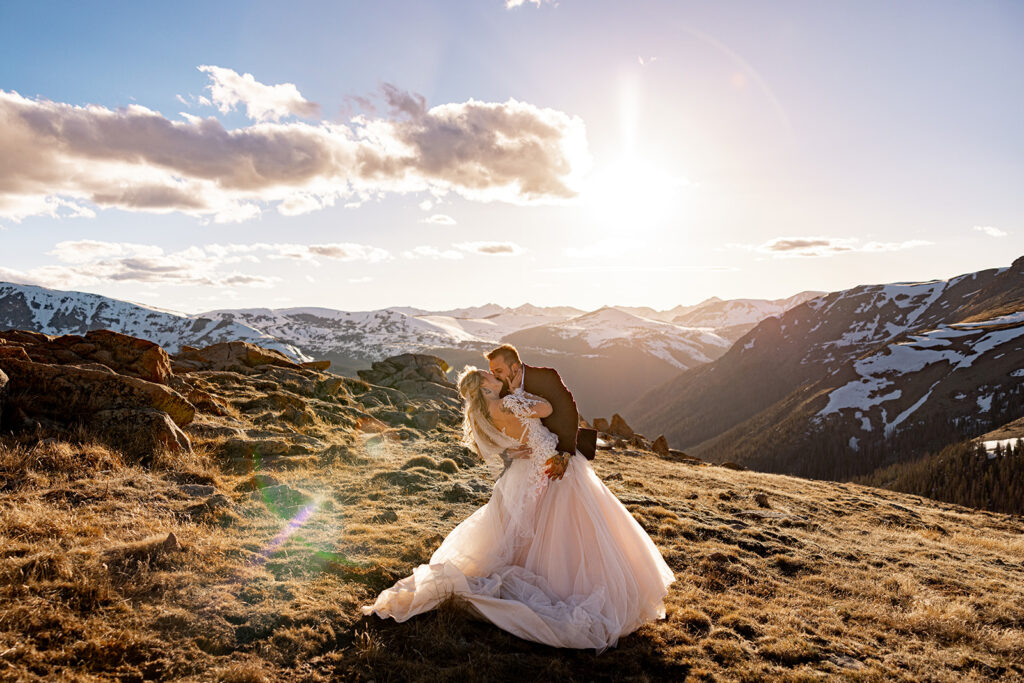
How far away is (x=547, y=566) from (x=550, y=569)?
6 cm

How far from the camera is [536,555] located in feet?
23.0

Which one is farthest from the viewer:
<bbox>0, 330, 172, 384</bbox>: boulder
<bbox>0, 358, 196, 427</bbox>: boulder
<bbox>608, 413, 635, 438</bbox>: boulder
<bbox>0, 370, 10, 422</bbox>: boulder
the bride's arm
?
<bbox>608, 413, 635, 438</bbox>: boulder

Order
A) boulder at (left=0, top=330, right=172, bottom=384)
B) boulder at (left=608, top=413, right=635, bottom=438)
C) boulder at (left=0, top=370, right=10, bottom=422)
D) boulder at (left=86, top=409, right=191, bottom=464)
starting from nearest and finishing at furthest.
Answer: boulder at (left=0, top=370, right=10, bottom=422) → boulder at (left=86, top=409, right=191, bottom=464) → boulder at (left=0, top=330, right=172, bottom=384) → boulder at (left=608, top=413, right=635, bottom=438)

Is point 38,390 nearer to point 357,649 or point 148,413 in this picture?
point 148,413

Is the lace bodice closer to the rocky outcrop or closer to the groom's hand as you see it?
the groom's hand

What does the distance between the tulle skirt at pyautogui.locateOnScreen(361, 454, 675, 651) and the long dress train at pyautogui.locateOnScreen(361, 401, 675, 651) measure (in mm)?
13

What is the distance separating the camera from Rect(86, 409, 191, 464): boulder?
10617mm

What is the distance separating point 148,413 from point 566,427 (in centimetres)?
1025

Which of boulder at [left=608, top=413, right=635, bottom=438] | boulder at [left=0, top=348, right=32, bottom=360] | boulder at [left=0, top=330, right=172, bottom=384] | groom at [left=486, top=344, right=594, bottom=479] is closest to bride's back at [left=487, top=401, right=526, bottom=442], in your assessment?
groom at [left=486, top=344, right=594, bottom=479]

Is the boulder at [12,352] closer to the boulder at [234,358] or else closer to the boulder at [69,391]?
the boulder at [69,391]

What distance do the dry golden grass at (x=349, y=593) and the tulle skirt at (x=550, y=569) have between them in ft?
0.78

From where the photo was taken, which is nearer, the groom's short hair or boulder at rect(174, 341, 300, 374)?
the groom's short hair

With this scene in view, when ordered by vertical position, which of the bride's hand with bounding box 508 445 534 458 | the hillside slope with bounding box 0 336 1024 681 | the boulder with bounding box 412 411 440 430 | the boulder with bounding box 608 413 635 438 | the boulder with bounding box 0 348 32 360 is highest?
the boulder with bounding box 0 348 32 360

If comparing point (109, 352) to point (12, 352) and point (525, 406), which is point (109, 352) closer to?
point (12, 352)
